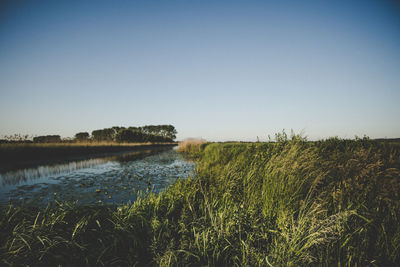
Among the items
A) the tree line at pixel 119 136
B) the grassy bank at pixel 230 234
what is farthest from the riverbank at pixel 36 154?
the grassy bank at pixel 230 234

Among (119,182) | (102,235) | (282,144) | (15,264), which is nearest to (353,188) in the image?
(282,144)

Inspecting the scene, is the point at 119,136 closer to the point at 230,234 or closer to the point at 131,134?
the point at 131,134

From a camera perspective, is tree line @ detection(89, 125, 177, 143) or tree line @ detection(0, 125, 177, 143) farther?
tree line @ detection(89, 125, 177, 143)

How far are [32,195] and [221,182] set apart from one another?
601cm

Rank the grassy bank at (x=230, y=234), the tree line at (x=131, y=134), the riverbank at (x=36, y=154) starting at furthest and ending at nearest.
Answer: the tree line at (x=131, y=134), the riverbank at (x=36, y=154), the grassy bank at (x=230, y=234)

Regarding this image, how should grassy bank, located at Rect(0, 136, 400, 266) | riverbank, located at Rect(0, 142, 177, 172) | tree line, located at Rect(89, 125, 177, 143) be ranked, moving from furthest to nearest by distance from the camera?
1. tree line, located at Rect(89, 125, 177, 143)
2. riverbank, located at Rect(0, 142, 177, 172)
3. grassy bank, located at Rect(0, 136, 400, 266)

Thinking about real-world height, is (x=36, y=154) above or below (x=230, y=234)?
above

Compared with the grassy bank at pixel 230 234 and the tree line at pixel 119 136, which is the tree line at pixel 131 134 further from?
the grassy bank at pixel 230 234

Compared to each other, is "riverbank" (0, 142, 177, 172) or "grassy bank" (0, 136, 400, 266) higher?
"riverbank" (0, 142, 177, 172)

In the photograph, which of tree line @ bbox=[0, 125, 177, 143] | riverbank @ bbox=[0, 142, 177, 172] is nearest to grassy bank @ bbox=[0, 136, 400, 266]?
riverbank @ bbox=[0, 142, 177, 172]

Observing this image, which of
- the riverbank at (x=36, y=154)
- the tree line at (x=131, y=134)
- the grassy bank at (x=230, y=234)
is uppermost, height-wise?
the tree line at (x=131, y=134)

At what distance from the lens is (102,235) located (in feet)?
9.32

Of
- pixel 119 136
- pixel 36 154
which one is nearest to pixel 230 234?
pixel 36 154

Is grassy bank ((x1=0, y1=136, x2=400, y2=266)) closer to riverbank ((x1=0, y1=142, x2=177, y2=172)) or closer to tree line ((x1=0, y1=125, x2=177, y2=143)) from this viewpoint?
riverbank ((x1=0, y1=142, x2=177, y2=172))
